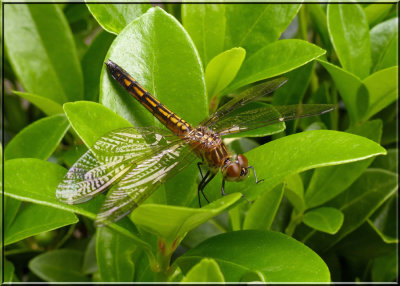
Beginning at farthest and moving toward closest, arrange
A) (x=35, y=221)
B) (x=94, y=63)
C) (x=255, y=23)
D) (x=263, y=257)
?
1. (x=94, y=63)
2. (x=255, y=23)
3. (x=35, y=221)
4. (x=263, y=257)

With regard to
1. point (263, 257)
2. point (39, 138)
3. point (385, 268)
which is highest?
point (39, 138)

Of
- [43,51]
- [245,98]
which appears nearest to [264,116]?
[245,98]

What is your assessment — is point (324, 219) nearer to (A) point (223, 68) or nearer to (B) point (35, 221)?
(A) point (223, 68)

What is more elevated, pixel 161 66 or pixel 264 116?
pixel 161 66

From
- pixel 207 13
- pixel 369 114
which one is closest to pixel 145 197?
pixel 207 13

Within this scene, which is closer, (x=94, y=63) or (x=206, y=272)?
(x=206, y=272)

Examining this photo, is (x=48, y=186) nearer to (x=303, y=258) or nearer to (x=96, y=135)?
(x=96, y=135)
